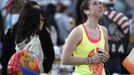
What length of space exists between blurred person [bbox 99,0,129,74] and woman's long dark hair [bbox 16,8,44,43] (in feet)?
6.44

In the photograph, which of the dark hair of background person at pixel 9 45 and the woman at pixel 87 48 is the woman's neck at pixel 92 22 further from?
the dark hair of background person at pixel 9 45

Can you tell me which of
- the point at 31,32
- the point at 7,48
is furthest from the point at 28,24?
the point at 7,48

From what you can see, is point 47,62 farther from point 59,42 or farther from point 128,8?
point 128,8

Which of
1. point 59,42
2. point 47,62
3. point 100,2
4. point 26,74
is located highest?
point 100,2

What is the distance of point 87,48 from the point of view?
22.2ft

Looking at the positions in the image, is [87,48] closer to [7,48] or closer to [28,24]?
[28,24]

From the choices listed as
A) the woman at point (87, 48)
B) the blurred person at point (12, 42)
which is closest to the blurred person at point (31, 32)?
the blurred person at point (12, 42)

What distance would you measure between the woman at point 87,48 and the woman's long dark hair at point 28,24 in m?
1.08

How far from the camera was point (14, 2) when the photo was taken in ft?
30.7

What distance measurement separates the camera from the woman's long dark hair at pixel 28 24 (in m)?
7.78

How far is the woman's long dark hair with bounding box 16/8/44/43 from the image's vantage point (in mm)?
7777

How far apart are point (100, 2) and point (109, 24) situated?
2.85m

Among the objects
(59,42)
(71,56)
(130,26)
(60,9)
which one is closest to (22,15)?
(71,56)

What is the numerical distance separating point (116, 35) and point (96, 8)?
297cm
